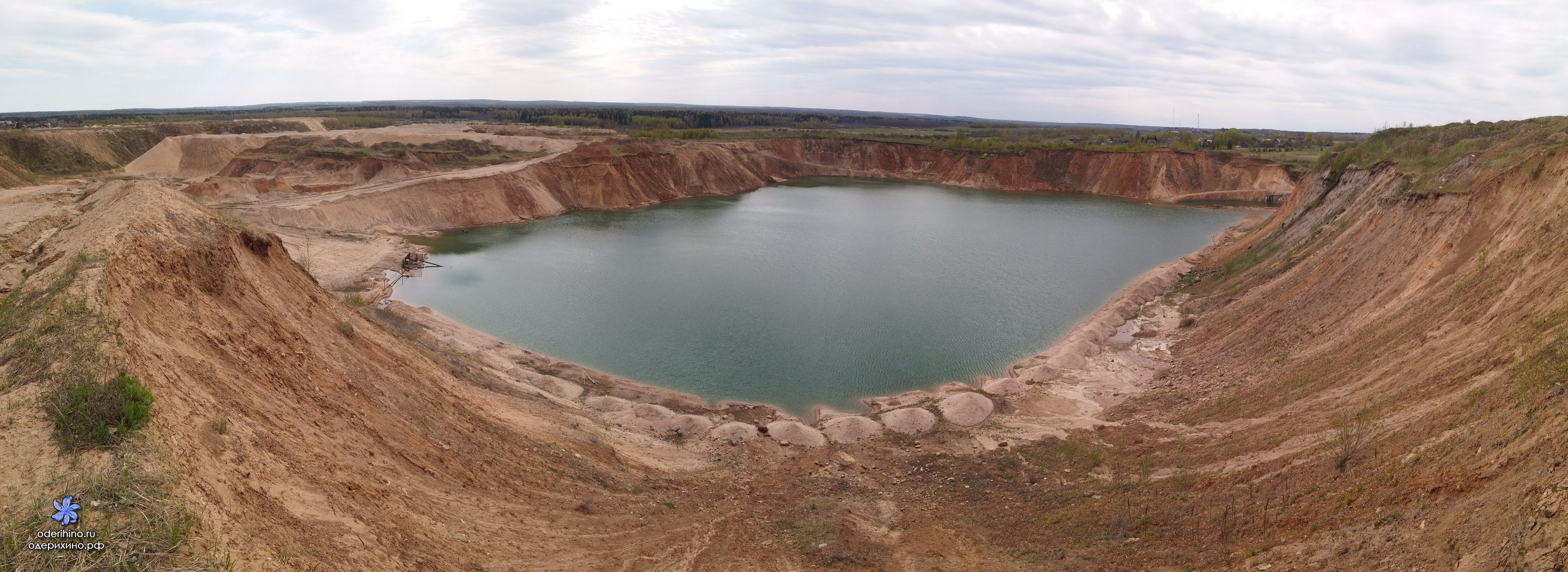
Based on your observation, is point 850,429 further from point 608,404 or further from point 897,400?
point 608,404

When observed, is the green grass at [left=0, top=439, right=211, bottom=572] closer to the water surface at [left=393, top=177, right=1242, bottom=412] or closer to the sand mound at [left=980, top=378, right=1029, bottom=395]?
the water surface at [left=393, top=177, right=1242, bottom=412]

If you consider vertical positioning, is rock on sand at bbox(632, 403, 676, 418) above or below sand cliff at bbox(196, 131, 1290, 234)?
below

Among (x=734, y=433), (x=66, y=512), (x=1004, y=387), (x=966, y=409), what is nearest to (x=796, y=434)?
(x=734, y=433)

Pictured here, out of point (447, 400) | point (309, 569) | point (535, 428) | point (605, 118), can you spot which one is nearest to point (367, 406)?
point (447, 400)

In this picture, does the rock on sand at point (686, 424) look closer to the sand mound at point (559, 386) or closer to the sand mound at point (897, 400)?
the sand mound at point (559, 386)

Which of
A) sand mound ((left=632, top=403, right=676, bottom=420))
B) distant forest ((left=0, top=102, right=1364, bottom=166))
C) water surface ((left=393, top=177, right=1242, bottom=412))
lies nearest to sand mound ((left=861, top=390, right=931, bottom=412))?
water surface ((left=393, top=177, right=1242, bottom=412))

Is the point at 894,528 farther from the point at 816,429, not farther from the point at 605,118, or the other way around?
the point at 605,118

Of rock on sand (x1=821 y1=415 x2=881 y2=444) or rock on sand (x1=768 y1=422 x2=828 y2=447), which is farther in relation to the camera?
rock on sand (x1=821 y1=415 x2=881 y2=444)
